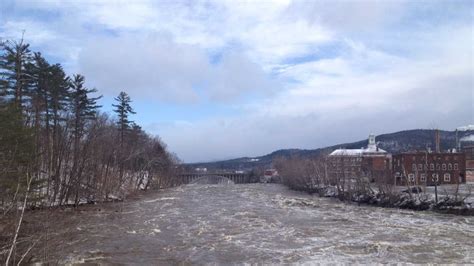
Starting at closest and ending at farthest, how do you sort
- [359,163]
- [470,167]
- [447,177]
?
[359,163]
[447,177]
[470,167]

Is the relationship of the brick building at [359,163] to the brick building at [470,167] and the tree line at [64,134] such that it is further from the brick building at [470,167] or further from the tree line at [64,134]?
the tree line at [64,134]

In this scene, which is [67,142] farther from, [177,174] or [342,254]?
[177,174]

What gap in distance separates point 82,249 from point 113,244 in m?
2.48

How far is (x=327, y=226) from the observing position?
34531 millimetres

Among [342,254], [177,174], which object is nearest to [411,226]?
[342,254]

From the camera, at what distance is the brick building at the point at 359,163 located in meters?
74.3

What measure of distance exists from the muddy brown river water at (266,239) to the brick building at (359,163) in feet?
105

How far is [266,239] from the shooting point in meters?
28.0

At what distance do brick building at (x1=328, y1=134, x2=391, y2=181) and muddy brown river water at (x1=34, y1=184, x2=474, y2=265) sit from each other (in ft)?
105

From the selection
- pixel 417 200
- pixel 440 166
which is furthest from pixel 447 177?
pixel 417 200

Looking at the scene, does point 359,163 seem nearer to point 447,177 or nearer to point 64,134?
point 447,177

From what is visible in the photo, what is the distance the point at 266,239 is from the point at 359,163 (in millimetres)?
71935

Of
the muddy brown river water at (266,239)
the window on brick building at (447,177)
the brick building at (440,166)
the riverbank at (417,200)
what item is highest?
the brick building at (440,166)

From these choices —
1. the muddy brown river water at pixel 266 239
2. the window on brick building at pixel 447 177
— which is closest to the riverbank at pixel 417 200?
the muddy brown river water at pixel 266 239
